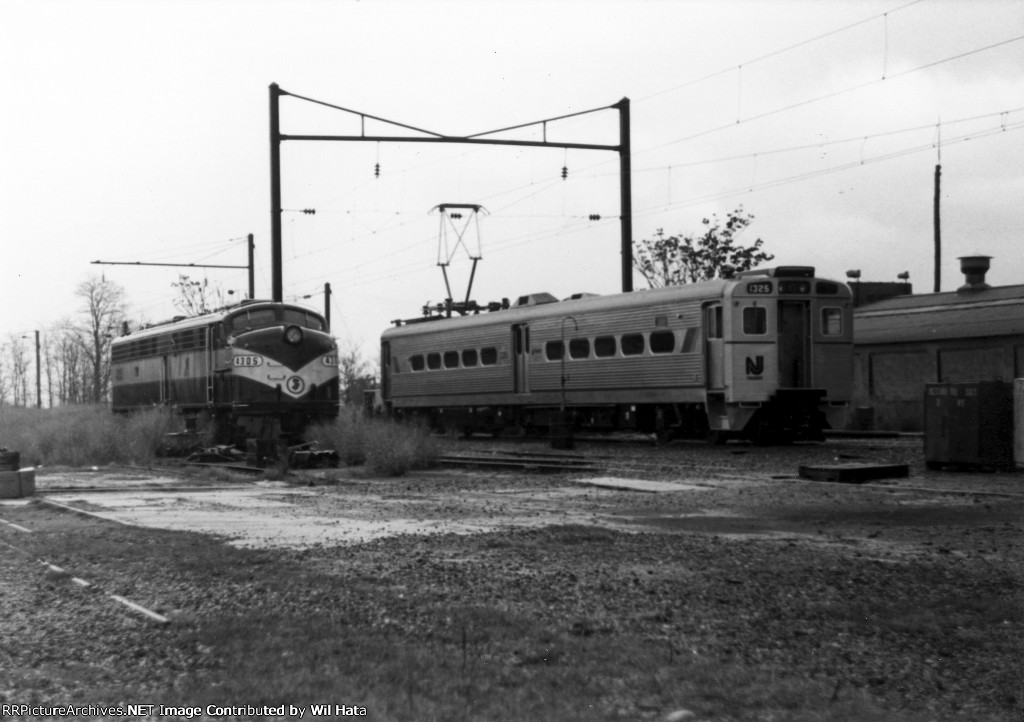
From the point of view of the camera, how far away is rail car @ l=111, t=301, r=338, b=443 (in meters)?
25.6

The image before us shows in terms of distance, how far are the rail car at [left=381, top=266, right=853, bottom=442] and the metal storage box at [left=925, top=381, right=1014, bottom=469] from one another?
5.94 metres

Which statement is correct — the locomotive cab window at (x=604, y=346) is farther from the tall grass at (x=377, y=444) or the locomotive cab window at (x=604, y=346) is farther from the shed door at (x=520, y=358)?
the tall grass at (x=377, y=444)

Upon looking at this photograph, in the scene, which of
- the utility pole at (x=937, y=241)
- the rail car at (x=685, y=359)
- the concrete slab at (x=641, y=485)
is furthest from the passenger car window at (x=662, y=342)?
the utility pole at (x=937, y=241)

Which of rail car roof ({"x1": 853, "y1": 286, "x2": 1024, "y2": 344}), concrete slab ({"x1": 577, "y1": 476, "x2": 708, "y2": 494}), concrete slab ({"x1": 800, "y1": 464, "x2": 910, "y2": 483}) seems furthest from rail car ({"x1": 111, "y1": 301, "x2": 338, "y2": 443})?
rail car roof ({"x1": 853, "y1": 286, "x2": 1024, "y2": 344})

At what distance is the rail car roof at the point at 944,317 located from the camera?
34.7m

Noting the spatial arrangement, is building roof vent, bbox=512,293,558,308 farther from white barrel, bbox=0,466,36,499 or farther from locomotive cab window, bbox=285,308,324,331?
white barrel, bbox=0,466,36,499

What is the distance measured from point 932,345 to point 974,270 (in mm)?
6156

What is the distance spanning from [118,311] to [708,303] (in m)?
54.1

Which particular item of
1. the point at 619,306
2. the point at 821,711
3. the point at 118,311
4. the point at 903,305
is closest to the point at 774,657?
the point at 821,711

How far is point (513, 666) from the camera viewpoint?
245 inches

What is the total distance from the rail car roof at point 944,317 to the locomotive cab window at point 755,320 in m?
12.5

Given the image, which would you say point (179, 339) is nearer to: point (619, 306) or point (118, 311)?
point (619, 306)

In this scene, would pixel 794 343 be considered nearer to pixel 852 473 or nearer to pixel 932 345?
pixel 852 473

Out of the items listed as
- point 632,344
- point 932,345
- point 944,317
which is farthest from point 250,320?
point 944,317
